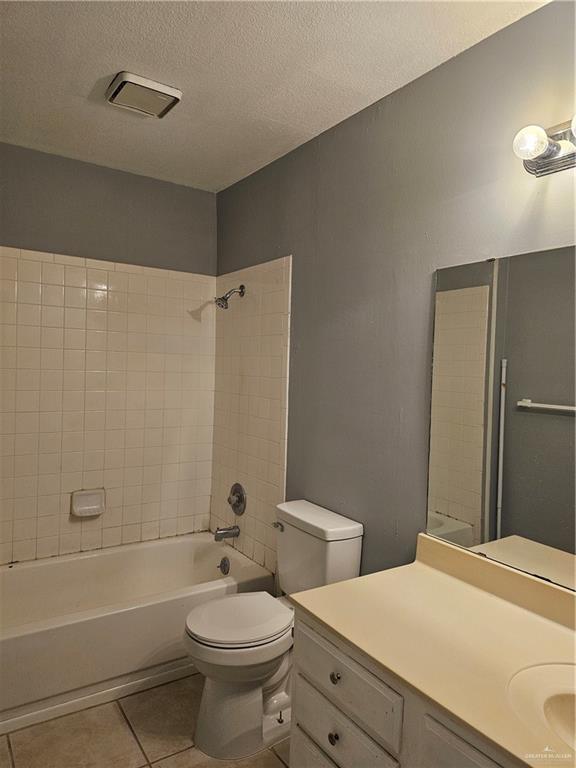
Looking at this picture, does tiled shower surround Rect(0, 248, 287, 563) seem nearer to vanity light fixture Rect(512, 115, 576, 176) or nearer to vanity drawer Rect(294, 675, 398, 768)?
vanity drawer Rect(294, 675, 398, 768)

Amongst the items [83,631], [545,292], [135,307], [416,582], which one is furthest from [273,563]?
[545,292]

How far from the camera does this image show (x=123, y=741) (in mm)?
A: 2043

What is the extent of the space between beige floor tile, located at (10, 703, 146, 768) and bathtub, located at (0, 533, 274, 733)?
65 mm

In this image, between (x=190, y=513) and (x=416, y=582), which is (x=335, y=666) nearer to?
(x=416, y=582)

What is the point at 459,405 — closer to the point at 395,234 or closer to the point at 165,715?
the point at 395,234

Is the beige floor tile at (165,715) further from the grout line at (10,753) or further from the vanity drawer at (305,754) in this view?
the vanity drawer at (305,754)

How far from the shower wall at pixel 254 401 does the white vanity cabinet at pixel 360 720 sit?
120 centimetres

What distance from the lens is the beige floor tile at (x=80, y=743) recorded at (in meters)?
1.93

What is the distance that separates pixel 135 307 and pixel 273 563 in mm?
1600

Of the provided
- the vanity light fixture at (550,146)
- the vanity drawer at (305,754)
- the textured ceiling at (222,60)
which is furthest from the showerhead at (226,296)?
the vanity drawer at (305,754)

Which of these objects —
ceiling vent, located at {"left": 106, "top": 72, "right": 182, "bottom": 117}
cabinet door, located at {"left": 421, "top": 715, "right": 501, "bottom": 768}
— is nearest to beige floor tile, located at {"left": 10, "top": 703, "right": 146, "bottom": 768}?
cabinet door, located at {"left": 421, "top": 715, "right": 501, "bottom": 768}

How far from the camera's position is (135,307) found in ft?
9.80

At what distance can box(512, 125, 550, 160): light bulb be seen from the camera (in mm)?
1383

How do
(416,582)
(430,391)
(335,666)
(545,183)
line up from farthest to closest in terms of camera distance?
1. (430,391)
2. (416,582)
3. (545,183)
4. (335,666)
